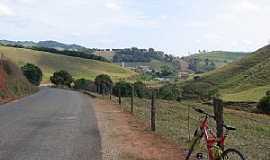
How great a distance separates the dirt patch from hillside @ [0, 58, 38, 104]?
87.1 ft

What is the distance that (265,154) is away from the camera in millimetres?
13172

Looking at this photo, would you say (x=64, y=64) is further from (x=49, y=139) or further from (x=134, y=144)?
(x=134, y=144)

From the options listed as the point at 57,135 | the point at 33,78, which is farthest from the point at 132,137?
the point at 33,78

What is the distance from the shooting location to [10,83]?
5359 cm

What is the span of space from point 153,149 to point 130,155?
129 centimetres

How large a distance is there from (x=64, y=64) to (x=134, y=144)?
158980 mm

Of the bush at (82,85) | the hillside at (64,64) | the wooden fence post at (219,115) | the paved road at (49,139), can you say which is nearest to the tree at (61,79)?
the bush at (82,85)

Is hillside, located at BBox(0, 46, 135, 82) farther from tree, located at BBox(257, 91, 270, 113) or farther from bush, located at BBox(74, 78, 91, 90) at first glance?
tree, located at BBox(257, 91, 270, 113)

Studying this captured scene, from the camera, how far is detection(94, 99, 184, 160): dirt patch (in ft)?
41.6

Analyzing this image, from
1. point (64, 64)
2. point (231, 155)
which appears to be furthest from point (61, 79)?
point (231, 155)

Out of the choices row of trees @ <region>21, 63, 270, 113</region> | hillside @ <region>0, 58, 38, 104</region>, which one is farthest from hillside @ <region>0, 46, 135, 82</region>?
hillside @ <region>0, 58, 38, 104</region>

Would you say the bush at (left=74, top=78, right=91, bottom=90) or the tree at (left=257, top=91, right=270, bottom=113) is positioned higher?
the bush at (left=74, top=78, right=91, bottom=90)

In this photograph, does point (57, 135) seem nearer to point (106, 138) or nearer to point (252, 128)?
point (106, 138)

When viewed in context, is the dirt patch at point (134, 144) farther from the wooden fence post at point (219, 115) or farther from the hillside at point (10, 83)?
the hillside at point (10, 83)
